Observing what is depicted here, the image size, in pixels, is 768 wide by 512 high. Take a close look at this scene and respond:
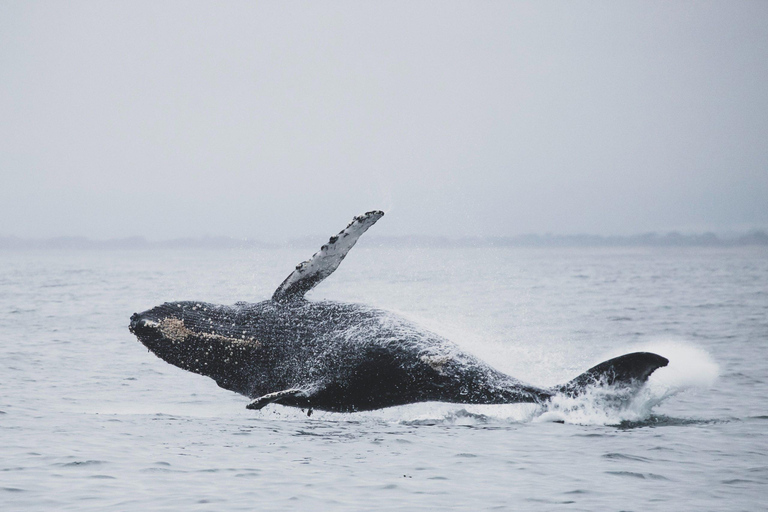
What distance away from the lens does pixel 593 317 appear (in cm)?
3006

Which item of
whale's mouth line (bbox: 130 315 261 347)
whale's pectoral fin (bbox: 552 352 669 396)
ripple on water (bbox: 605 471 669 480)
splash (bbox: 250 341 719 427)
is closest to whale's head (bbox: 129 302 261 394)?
whale's mouth line (bbox: 130 315 261 347)

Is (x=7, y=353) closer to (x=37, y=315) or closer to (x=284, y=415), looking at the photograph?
(x=284, y=415)

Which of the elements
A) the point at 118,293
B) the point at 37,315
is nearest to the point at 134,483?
the point at 37,315

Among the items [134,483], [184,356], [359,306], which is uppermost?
[359,306]

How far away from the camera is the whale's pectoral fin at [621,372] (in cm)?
921

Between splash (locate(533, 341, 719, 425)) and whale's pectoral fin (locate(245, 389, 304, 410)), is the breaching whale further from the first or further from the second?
splash (locate(533, 341, 719, 425))

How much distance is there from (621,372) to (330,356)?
3431mm

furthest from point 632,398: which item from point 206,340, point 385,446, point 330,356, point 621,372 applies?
point 206,340

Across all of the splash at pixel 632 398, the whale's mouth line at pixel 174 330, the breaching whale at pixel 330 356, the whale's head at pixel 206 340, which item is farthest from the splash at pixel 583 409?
the whale's mouth line at pixel 174 330

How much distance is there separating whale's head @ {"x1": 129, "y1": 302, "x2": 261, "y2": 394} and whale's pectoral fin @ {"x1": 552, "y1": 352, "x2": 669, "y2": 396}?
4094mm

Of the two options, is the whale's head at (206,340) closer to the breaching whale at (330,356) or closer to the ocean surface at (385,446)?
the breaching whale at (330,356)

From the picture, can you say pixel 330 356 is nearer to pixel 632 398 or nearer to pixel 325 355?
pixel 325 355

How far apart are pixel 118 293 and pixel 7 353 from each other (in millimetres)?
26817

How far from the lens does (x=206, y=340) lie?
11312 mm
